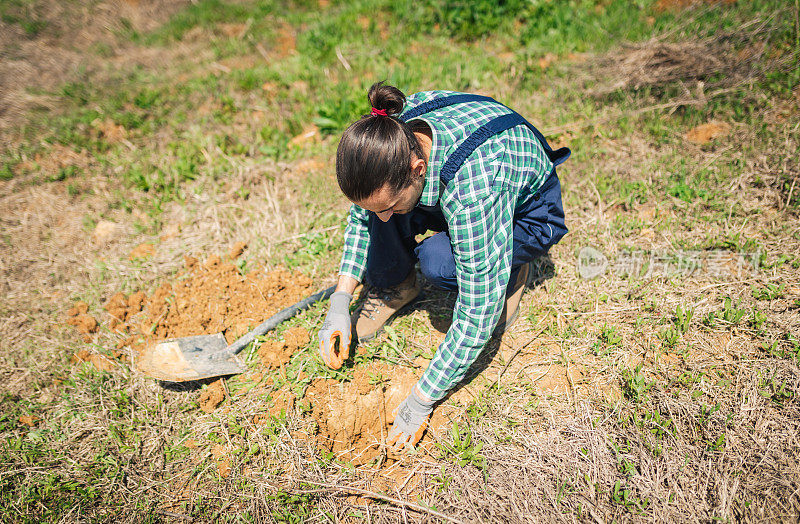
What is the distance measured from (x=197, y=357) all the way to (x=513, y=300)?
1595mm

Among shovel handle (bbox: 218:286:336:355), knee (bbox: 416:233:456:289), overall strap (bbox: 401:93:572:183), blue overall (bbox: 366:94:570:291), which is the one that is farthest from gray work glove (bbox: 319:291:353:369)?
overall strap (bbox: 401:93:572:183)

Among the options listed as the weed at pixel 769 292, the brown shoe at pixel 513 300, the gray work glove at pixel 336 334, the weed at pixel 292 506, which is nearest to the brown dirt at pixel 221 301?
the gray work glove at pixel 336 334

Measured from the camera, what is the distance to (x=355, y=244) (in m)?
2.21

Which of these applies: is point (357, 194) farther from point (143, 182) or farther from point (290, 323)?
point (143, 182)

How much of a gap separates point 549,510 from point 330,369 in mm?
1103

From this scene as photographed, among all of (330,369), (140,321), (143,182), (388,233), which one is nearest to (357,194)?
(388,233)

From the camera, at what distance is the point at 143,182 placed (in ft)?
11.3

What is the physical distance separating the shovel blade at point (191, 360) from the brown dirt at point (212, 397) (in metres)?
0.06

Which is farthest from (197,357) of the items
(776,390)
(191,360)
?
(776,390)

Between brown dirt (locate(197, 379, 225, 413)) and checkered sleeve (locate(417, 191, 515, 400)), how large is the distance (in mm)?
1118

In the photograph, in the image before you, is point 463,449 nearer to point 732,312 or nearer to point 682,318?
point 682,318

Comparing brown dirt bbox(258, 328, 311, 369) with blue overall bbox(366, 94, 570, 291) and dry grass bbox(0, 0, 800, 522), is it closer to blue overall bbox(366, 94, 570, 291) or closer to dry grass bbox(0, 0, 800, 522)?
dry grass bbox(0, 0, 800, 522)

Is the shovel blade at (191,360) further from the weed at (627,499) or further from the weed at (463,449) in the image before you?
the weed at (627,499)

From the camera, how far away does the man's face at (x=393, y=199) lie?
1.60 m
